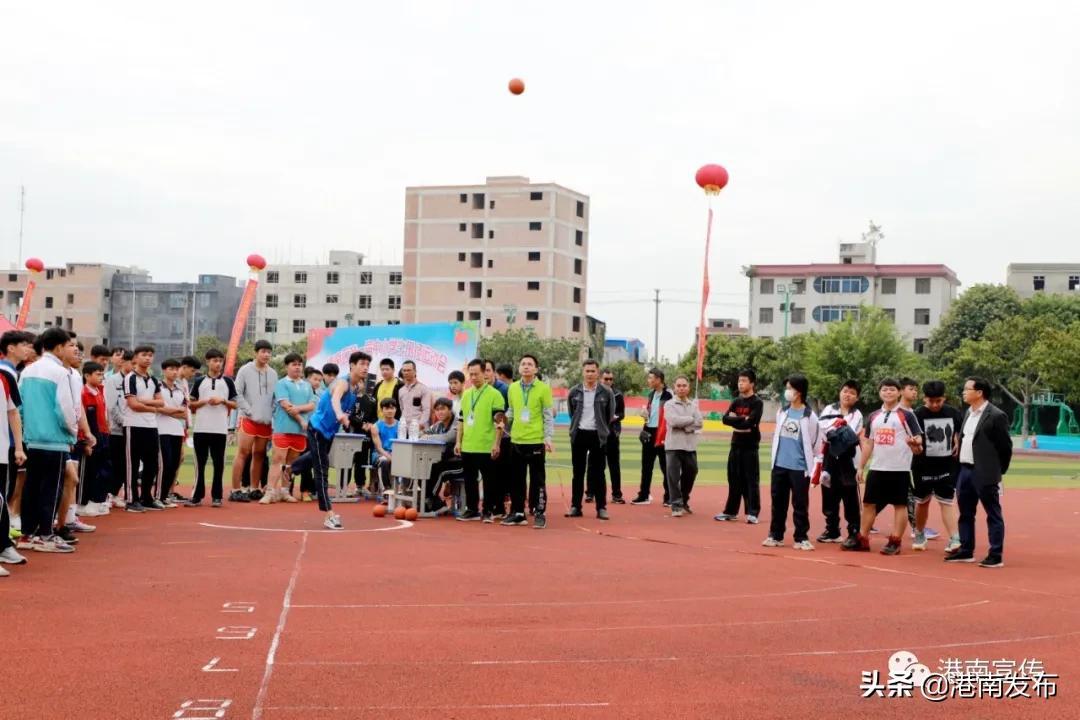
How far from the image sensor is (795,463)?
43.9ft

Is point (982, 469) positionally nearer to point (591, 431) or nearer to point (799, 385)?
point (799, 385)

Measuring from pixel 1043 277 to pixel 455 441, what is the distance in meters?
92.1

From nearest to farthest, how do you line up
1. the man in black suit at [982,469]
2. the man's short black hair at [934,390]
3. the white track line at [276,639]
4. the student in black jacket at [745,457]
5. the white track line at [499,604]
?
the white track line at [276,639] < the white track line at [499,604] < the man in black suit at [982,469] < the man's short black hair at [934,390] < the student in black jacket at [745,457]

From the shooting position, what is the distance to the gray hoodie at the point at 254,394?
687 inches

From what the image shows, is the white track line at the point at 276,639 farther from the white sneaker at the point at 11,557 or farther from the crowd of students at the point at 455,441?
the crowd of students at the point at 455,441

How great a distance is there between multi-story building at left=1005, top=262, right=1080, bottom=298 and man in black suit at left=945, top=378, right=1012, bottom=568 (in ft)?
299

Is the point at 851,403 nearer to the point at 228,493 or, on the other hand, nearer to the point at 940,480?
the point at 940,480

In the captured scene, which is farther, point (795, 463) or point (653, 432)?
point (653, 432)

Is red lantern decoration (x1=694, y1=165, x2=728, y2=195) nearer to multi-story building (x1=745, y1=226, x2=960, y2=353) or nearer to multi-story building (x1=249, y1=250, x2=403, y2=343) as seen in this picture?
multi-story building (x1=745, y1=226, x2=960, y2=353)

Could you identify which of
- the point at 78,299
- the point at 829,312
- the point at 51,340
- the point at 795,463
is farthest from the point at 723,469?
the point at 78,299

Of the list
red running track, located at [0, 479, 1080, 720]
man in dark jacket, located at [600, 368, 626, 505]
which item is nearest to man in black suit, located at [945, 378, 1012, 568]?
red running track, located at [0, 479, 1080, 720]

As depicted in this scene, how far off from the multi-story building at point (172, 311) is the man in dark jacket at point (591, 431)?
328 ft

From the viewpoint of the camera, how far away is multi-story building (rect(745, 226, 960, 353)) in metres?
99.6

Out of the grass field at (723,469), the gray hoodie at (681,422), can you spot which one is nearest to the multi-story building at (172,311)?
the grass field at (723,469)
